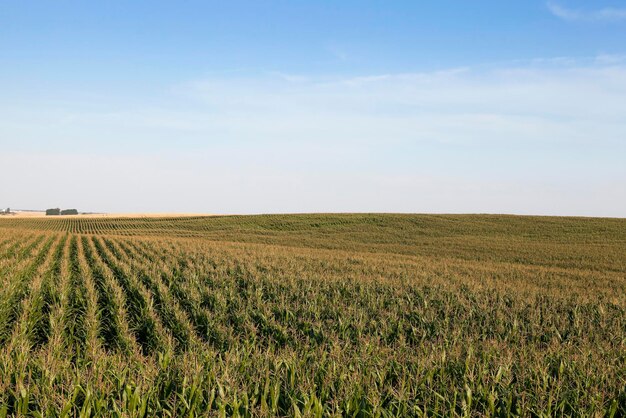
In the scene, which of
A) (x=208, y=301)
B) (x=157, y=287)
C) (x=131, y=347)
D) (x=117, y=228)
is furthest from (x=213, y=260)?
(x=117, y=228)

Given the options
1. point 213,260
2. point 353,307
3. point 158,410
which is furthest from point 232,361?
point 213,260

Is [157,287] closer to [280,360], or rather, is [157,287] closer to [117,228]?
[280,360]

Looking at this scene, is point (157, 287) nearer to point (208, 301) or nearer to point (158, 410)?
point (208, 301)

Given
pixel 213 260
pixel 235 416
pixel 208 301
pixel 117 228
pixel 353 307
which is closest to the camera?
pixel 235 416

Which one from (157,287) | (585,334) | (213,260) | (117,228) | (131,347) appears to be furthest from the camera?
(117,228)

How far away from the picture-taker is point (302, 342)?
1178 centimetres

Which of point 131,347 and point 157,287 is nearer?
point 131,347

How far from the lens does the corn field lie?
20.5 feet

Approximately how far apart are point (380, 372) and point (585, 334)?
8.72m

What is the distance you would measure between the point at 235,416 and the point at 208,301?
10401 mm

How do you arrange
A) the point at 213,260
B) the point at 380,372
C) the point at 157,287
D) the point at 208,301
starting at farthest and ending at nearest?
the point at 213,260
the point at 157,287
the point at 208,301
the point at 380,372

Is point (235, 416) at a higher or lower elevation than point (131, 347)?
higher

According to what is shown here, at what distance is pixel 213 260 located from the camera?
24.6 metres

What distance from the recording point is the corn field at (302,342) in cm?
625
